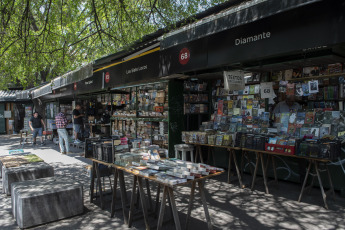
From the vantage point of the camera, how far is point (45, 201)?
3.77 metres

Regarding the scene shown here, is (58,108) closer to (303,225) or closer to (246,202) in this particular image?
(246,202)

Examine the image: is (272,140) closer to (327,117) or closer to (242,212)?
(327,117)

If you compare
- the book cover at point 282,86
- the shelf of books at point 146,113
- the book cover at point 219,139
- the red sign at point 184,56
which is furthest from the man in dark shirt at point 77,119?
the book cover at point 282,86

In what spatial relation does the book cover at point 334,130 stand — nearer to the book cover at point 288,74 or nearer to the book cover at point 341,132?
the book cover at point 341,132

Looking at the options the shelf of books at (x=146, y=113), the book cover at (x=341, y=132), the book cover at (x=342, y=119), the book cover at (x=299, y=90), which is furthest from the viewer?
the shelf of books at (x=146, y=113)

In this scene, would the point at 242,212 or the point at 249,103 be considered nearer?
the point at 242,212

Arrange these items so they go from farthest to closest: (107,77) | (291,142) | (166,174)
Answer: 1. (107,77)
2. (291,142)
3. (166,174)

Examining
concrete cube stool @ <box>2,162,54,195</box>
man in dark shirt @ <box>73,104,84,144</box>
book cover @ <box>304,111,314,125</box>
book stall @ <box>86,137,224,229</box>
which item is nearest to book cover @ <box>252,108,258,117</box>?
book cover @ <box>304,111,314,125</box>

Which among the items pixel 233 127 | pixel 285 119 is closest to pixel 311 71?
pixel 285 119

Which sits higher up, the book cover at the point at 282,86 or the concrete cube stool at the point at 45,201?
the book cover at the point at 282,86

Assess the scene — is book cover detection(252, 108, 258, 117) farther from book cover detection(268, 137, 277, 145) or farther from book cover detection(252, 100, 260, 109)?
book cover detection(268, 137, 277, 145)

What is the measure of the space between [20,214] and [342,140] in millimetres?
5303

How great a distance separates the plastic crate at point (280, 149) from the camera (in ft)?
14.7

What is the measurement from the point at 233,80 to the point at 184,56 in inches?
45.3
